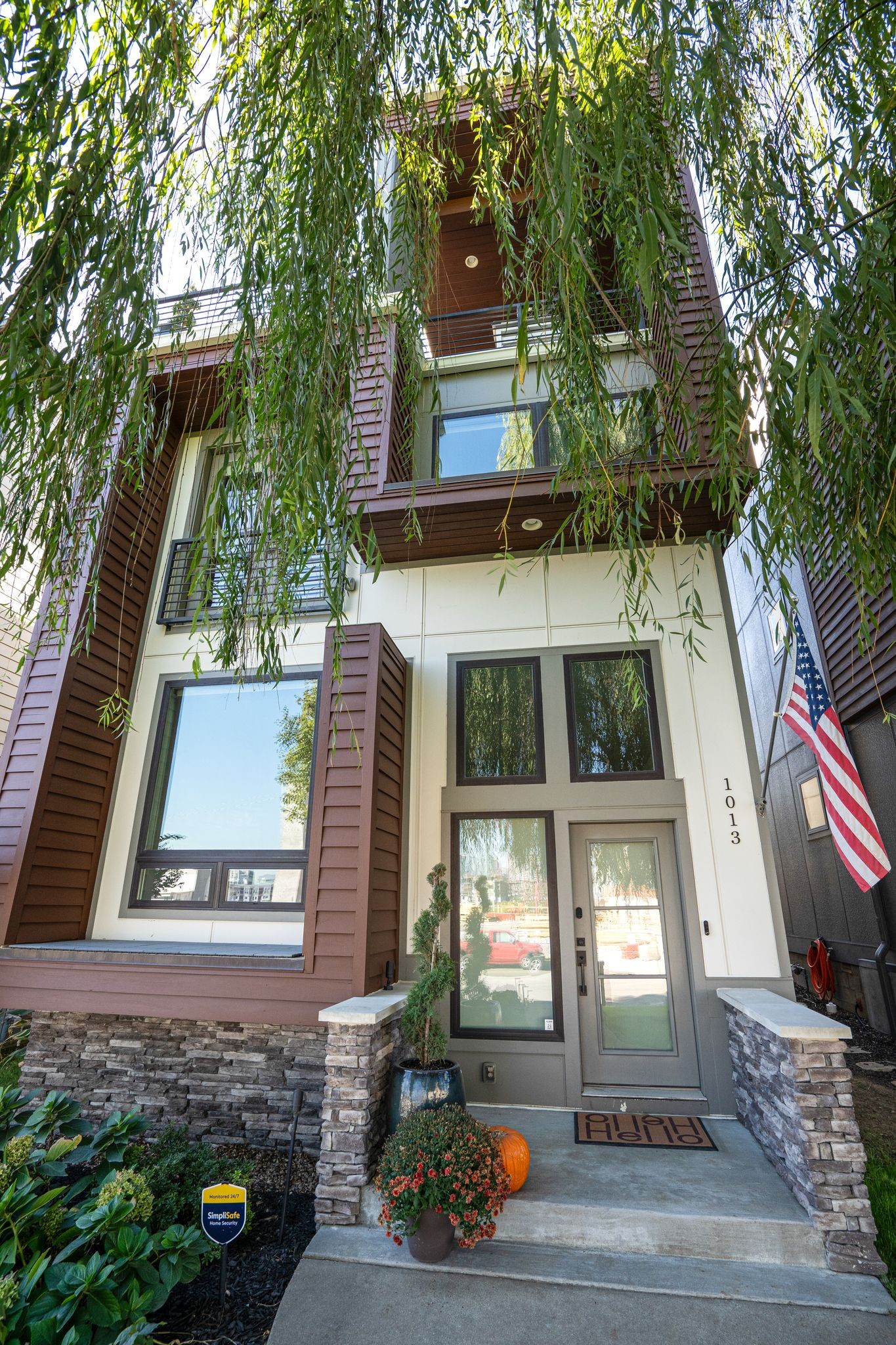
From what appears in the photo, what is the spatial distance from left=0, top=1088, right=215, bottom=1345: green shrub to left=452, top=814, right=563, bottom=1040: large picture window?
2240mm

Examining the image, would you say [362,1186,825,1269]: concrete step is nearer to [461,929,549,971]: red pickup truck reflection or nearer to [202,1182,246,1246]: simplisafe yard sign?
[202,1182,246,1246]: simplisafe yard sign

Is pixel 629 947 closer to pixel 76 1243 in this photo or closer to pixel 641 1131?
pixel 641 1131

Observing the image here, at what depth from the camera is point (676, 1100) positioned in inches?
177

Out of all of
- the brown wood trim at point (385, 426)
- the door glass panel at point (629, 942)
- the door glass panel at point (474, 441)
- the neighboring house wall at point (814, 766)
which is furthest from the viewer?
the neighboring house wall at point (814, 766)

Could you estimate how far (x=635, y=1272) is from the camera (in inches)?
120

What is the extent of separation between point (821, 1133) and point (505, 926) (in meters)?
2.33

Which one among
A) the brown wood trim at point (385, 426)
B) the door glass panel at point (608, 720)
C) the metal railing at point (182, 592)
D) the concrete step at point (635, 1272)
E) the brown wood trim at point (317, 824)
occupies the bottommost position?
the concrete step at point (635, 1272)

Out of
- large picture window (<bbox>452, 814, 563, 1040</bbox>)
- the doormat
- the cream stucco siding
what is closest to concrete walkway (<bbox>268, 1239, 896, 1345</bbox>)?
the doormat

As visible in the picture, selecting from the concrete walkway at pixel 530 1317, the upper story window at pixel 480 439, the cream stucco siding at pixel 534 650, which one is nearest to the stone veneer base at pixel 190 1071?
the cream stucco siding at pixel 534 650

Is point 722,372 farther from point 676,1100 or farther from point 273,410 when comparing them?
point 676,1100

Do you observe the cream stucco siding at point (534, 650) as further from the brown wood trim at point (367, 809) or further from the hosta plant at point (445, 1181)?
the hosta plant at point (445, 1181)

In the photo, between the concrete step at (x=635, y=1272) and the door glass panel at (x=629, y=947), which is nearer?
the concrete step at (x=635, y=1272)

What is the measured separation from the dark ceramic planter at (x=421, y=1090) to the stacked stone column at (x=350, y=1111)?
8 cm

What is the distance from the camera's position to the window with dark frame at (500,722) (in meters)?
5.39
